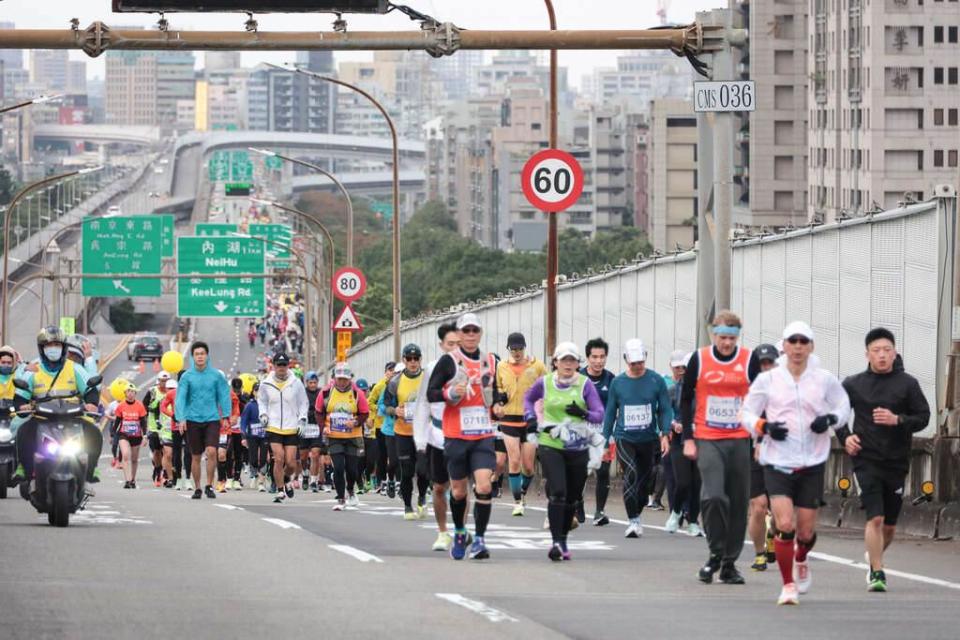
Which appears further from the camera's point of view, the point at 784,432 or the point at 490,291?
the point at 490,291

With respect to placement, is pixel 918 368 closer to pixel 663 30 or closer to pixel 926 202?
pixel 926 202

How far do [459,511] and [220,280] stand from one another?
7090cm

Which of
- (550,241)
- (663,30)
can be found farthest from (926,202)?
(550,241)

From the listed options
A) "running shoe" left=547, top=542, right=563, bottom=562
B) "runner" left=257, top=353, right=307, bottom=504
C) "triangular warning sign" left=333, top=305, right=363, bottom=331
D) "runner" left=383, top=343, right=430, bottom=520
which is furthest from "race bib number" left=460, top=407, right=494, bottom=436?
"triangular warning sign" left=333, top=305, right=363, bottom=331

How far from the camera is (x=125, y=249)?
86500mm

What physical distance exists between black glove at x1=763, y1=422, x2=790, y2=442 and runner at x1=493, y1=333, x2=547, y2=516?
24.2 feet

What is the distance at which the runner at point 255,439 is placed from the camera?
32.0 m

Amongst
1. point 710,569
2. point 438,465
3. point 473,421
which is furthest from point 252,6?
point 710,569

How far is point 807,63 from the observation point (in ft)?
446

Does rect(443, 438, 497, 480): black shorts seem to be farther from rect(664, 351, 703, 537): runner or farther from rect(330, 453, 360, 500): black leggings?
rect(330, 453, 360, 500): black leggings

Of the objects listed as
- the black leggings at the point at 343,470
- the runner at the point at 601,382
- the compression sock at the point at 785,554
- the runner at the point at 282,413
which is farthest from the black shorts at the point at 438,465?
the runner at the point at 282,413

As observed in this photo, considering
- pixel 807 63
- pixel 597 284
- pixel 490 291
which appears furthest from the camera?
pixel 490 291

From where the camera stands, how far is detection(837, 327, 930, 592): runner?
15484mm

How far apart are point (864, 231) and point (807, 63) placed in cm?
11361
